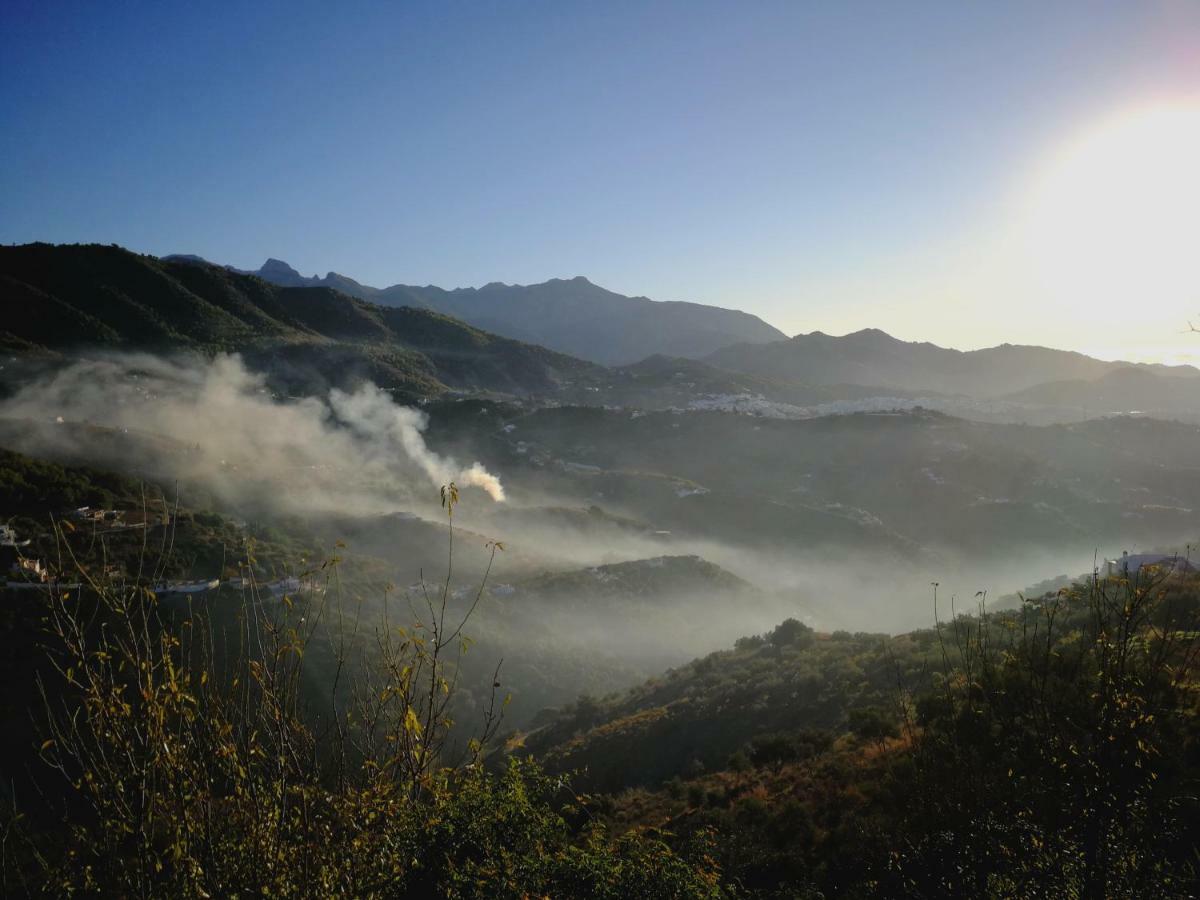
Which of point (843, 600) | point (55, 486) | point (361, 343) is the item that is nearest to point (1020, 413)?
point (843, 600)

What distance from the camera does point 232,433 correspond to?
52.7 meters

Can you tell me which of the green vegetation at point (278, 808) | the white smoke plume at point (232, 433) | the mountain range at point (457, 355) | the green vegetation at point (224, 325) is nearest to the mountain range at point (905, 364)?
the mountain range at point (457, 355)

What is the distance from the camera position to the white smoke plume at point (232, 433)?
4016 cm

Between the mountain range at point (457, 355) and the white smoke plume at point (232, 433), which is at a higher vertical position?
the mountain range at point (457, 355)

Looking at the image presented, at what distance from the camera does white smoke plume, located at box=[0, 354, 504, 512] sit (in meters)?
40.2

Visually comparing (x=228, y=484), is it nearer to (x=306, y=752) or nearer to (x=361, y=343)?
(x=306, y=752)

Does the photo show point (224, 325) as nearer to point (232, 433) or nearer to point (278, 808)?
point (232, 433)

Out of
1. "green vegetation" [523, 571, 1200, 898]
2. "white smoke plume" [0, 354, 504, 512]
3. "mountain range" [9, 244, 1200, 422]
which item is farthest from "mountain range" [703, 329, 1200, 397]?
"green vegetation" [523, 571, 1200, 898]

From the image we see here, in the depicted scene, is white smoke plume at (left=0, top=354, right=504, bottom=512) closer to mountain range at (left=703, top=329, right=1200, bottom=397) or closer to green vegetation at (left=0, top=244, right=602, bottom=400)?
green vegetation at (left=0, top=244, right=602, bottom=400)

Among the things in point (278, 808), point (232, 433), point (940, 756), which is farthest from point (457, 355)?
point (278, 808)

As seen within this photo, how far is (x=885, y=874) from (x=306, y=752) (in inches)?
290

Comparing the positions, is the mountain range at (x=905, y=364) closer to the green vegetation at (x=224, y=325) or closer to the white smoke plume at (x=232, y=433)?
the green vegetation at (x=224, y=325)

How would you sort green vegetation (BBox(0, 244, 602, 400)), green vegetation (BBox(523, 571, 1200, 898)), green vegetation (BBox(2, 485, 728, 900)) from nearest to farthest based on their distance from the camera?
green vegetation (BBox(2, 485, 728, 900)) → green vegetation (BBox(523, 571, 1200, 898)) → green vegetation (BBox(0, 244, 602, 400))

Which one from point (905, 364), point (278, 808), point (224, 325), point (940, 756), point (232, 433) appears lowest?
point (940, 756)
